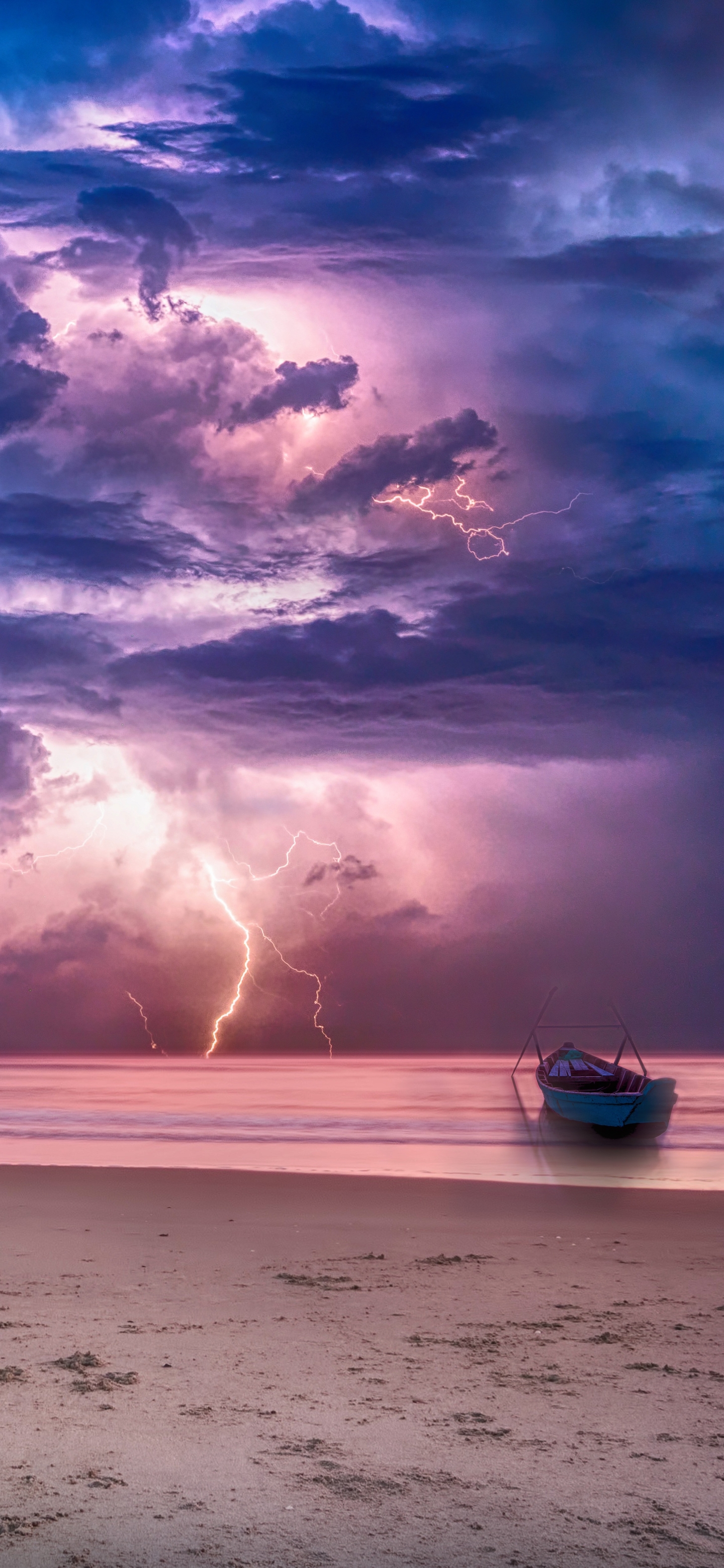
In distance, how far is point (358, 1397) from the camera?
809 cm

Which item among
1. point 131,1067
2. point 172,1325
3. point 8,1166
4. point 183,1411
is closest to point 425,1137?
point 8,1166

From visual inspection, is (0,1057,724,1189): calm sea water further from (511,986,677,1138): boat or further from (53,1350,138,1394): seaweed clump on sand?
(53,1350,138,1394): seaweed clump on sand

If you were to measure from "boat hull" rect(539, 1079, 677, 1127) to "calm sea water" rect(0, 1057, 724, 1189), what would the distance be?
A: 0.67 metres

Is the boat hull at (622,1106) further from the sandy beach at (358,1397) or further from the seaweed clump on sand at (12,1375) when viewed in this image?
the seaweed clump on sand at (12,1375)

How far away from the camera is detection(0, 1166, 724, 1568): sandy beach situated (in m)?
5.83

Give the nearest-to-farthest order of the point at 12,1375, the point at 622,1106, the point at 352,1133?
the point at 12,1375 < the point at 622,1106 < the point at 352,1133

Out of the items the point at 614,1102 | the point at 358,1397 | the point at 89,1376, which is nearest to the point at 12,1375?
the point at 89,1376

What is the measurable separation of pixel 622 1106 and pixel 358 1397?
2726cm

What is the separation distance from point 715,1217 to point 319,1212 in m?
5.71

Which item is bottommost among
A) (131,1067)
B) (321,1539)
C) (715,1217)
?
(321,1539)

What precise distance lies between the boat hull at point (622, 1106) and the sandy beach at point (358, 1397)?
738 inches

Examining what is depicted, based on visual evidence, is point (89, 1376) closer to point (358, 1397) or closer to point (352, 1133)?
point (358, 1397)

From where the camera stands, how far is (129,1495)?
20.4ft

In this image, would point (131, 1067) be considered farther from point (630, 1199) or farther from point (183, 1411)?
point (183, 1411)
